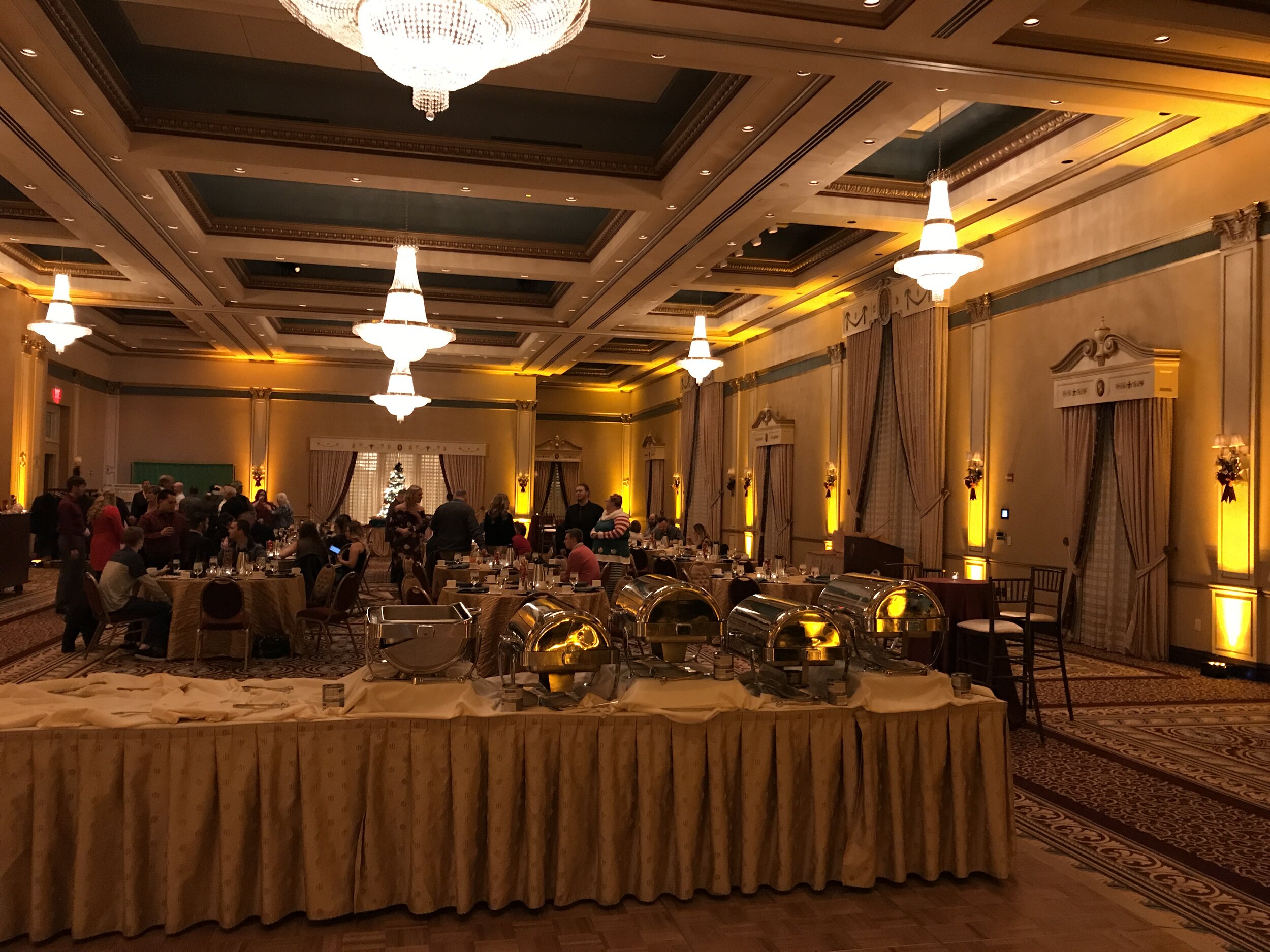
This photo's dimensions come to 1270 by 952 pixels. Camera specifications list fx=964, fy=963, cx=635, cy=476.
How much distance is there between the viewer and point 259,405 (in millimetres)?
21156

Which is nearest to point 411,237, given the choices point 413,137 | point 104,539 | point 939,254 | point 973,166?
point 413,137

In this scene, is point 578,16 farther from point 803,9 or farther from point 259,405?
point 259,405

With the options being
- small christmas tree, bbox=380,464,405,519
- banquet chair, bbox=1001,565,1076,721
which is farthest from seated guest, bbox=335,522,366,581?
small christmas tree, bbox=380,464,405,519

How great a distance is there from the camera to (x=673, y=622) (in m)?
3.64

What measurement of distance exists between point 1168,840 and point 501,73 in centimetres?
706

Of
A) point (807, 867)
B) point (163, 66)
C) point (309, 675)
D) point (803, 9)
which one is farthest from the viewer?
point (163, 66)

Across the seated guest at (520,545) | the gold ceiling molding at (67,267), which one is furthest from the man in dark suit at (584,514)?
the gold ceiling molding at (67,267)

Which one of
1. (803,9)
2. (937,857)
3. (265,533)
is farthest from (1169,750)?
(265,533)

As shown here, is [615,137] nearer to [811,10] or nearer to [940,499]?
[811,10]

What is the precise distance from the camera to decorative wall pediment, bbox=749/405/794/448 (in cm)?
1600

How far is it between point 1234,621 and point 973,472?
3479 mm

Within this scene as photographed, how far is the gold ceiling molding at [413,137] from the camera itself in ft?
25.7

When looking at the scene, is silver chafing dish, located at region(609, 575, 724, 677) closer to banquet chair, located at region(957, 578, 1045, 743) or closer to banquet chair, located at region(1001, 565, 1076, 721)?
banquet chair, located at region(957, 578, 1045, 743)

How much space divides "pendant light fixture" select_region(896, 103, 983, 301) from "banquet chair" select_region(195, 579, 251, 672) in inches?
240
